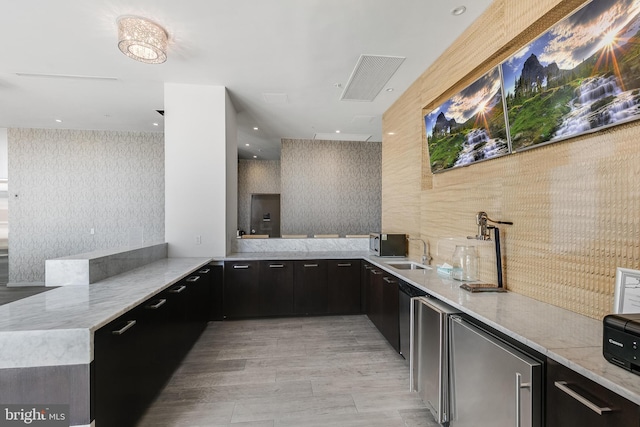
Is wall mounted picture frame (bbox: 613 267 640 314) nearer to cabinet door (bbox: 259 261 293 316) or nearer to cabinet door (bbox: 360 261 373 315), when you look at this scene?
cabinet door (bbox: 360 261 373 315)

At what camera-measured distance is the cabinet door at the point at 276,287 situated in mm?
3619

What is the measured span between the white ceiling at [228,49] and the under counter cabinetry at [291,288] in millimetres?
2293

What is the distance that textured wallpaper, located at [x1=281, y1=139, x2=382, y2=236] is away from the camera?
6227 mm

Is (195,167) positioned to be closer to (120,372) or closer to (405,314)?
(120,372)

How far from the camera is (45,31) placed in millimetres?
2326

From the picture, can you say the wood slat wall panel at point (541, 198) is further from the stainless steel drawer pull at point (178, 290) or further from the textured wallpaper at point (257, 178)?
the textured wallpaper at point (257, 178)

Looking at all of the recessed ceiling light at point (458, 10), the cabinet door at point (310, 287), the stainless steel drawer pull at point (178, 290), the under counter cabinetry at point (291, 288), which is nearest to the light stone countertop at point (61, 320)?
the stainless steel drawer pull at point (178, 290)

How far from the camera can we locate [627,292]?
1196 millimetres

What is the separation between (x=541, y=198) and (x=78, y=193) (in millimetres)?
7262

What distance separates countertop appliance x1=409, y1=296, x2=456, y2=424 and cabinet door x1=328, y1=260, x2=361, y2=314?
5.46ft

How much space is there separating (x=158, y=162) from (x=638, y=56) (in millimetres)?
6501

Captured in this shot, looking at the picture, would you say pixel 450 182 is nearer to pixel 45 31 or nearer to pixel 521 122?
pixel 521 122

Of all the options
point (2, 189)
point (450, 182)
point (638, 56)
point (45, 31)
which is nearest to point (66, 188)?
point (2, 189)

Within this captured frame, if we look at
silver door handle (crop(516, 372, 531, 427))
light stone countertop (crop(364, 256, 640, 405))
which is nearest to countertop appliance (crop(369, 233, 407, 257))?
light stone countertop (crop(364, 256, 640, 405))
